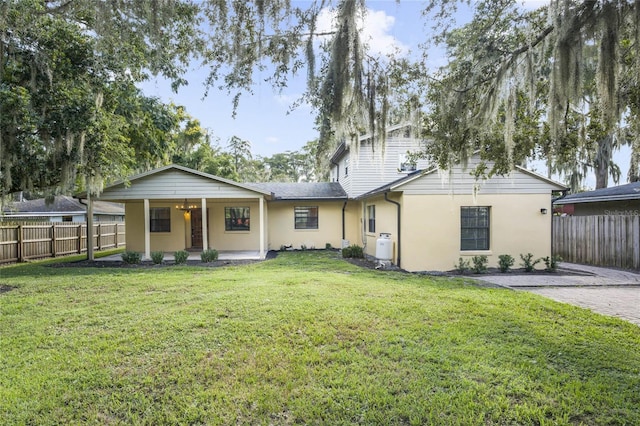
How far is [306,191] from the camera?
15594mm

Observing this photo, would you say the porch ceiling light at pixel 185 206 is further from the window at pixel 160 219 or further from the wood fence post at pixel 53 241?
the wood fence post at pixel 53 241

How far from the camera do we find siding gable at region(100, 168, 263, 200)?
37.1 feet

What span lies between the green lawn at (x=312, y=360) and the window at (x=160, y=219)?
27.9 feet

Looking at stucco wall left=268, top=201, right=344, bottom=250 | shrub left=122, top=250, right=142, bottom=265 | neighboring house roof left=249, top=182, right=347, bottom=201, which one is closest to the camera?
shrub left=122, top=250, right=142, bottom=265

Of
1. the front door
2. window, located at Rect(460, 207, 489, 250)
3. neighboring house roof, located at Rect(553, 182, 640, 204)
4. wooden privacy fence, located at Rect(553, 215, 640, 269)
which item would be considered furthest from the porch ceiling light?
neighboring house roof, located at Rect(553, 182, 640, 204)

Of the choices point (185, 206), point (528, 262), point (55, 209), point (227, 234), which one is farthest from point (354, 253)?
point (55, 209)

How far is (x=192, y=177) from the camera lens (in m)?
11.6

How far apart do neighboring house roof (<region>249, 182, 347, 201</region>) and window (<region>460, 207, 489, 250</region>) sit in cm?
568

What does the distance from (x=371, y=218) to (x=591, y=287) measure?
6.92 m

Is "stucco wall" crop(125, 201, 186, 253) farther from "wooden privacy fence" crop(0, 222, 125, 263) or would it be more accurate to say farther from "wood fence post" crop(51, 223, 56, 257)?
"wood fence post" crop(51, 223, 56, 257)

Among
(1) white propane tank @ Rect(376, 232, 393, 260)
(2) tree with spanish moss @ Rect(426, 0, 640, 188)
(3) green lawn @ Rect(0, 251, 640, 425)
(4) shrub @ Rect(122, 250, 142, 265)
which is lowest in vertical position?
(3) green lawn @ Rect(0, 251, 640, 425)

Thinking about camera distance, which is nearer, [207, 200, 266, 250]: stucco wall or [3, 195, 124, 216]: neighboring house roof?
[207, 200, 266, 250]: stucco wall

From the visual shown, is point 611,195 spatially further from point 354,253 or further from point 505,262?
point 354,253

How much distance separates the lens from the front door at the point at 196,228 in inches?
585
